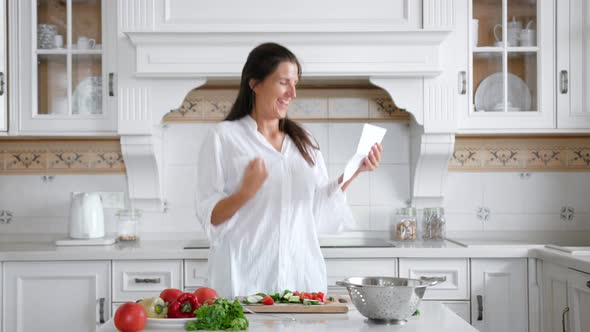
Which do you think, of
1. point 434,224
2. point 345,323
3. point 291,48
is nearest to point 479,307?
point 434,224

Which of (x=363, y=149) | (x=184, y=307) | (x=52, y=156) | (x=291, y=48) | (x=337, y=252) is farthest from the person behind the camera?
(x=52, y=156)

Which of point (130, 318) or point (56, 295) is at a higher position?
point (130, 318)

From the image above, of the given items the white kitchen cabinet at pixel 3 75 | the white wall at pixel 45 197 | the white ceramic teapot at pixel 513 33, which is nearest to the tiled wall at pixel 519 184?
the white ceramic teapot at pixel 513 33

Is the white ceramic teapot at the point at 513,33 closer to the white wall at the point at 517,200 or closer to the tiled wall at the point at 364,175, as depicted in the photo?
the tiled wall at the point at 364,175

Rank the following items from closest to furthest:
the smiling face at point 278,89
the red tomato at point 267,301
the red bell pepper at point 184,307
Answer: the red bell pepper at point 184,307 → the red tomato at point 267,301 → the smiling face at point 278,89

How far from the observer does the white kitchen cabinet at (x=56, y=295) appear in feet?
9.53

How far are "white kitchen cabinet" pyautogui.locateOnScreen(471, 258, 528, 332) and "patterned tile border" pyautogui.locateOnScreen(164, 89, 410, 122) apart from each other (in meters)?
0.87

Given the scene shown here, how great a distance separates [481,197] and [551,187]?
1.11 feet

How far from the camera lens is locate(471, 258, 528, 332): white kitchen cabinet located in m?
2.91

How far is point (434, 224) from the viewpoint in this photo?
3311 millimetres

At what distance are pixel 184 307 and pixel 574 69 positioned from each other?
2242mm

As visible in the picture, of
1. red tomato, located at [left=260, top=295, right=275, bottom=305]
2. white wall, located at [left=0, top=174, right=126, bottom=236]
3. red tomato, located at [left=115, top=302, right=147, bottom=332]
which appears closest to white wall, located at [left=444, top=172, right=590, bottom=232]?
white wall, located at [left=0, top=174, right=126, bottom=236]

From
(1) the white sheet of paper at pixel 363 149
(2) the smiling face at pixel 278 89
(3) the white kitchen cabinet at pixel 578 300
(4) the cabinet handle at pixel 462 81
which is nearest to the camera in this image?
(1) the white sheet of paper at pixel 363 149

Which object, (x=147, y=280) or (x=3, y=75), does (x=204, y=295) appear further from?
(x=3, y=75)
